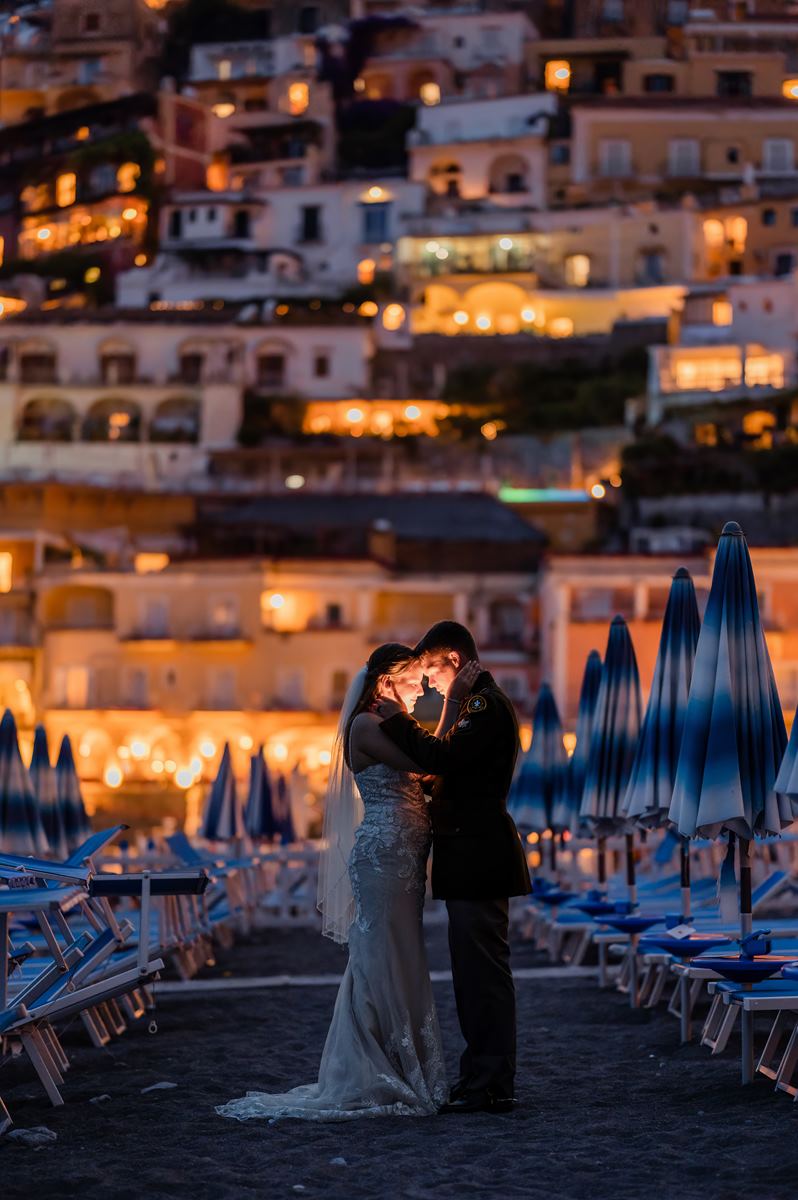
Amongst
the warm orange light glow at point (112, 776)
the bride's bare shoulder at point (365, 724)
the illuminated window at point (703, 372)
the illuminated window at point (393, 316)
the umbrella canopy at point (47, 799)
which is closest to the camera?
the bride's bare shoulder at point (365, 724)

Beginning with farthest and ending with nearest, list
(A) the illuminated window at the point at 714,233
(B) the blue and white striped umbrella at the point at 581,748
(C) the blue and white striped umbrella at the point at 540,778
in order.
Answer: (A) the illuminated window at the point at 714,233 → (C) the blue and white striped umbrella at the point at 540,778 → (B) the blue and white striped umbrella at the point at 581,748

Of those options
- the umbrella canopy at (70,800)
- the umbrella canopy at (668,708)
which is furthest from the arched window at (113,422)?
the umbrella canopy at (668,708)

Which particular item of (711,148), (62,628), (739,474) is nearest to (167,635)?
(62,628)

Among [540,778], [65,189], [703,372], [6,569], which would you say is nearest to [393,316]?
[703,372]

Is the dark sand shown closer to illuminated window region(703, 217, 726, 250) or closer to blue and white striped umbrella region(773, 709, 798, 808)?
blue and white striped umbrella region(773, 709, 798, 808)

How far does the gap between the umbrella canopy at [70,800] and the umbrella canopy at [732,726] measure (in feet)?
47.4

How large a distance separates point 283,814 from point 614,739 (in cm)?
1581

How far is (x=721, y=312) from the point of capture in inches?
2862

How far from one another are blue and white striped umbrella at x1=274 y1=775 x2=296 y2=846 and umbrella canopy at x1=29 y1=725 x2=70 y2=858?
829cm

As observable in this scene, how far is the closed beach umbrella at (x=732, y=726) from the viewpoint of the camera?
12117mm

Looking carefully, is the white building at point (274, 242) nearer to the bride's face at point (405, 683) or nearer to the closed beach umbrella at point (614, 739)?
the closed beach umbrella at point (614, 739)

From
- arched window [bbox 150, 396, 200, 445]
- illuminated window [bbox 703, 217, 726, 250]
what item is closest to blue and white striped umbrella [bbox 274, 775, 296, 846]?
arched window [bbox 150, 396, 200, 445]

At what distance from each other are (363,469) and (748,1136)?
196 feet

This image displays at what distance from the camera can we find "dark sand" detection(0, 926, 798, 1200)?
29.9 feet
